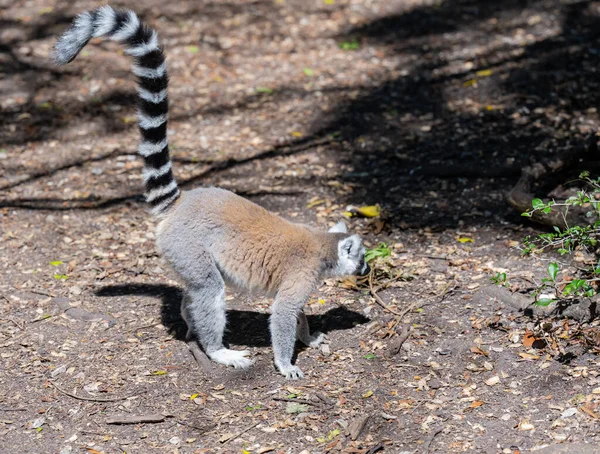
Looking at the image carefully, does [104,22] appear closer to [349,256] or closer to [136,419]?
[349,256]

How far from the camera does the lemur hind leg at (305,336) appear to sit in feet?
18.1

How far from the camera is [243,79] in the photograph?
33.2ft

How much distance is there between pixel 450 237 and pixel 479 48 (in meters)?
4.66

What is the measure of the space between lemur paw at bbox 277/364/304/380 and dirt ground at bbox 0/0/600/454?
0.06 m

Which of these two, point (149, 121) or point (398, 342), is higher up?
point (149, 121)

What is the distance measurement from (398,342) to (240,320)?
1.37m

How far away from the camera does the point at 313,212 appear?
7.34 metres

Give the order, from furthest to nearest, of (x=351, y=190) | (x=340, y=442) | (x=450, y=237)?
(x=351, y=190) → (x=450, y=237) → (x=340, y=442)

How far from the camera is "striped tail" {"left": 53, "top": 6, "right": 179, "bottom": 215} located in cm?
492

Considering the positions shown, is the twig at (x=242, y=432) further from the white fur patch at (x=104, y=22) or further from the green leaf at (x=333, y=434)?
the white fur patch at (x=104, y=22)

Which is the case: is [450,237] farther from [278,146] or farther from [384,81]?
[384,81]

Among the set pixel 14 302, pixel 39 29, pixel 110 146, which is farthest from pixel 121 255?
pixel 39 29

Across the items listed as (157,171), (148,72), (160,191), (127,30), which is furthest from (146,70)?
(160,191)

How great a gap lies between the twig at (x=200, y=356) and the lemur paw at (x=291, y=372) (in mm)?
526
